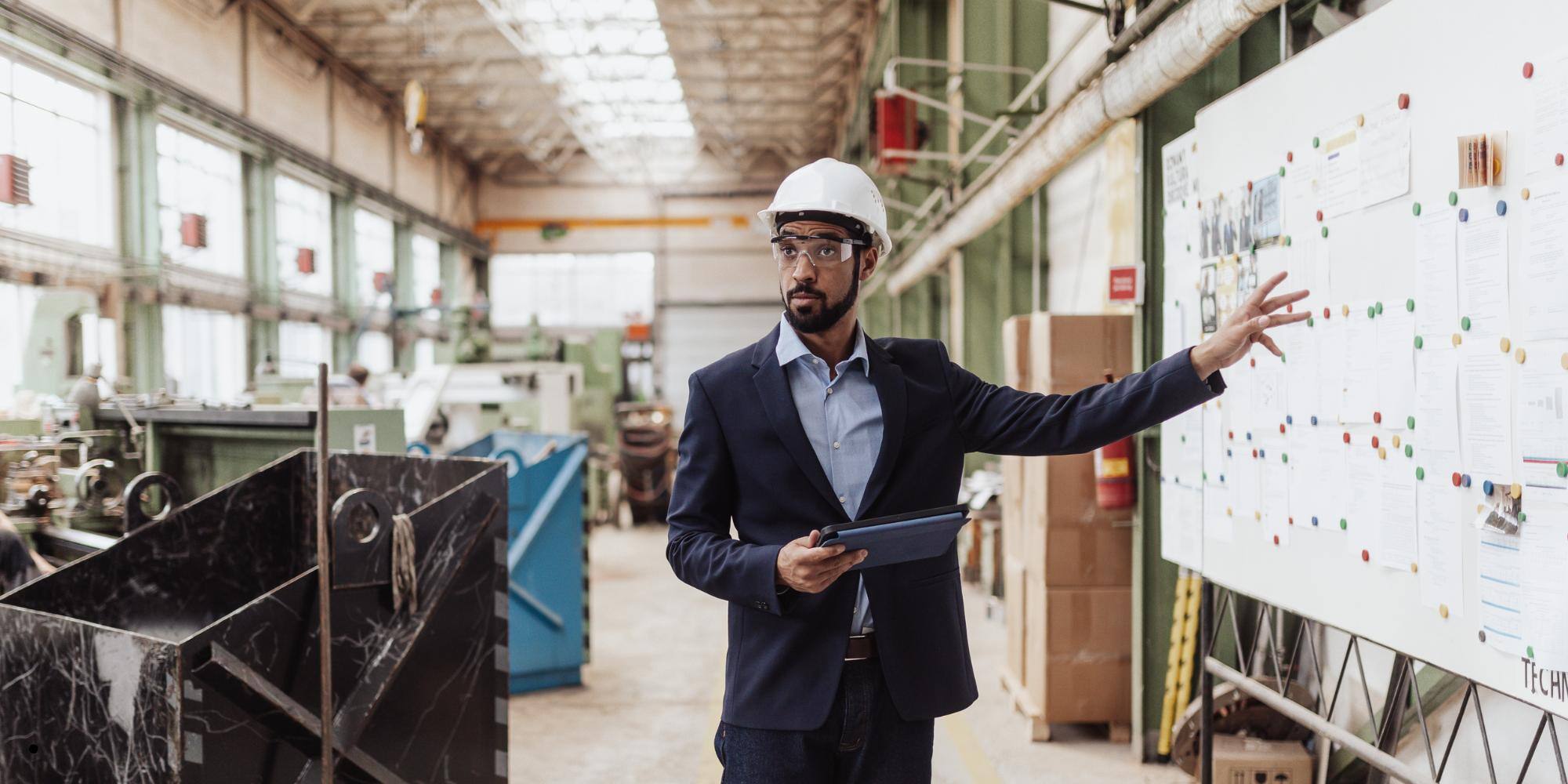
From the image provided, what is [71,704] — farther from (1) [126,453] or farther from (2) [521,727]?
(1) [126,453]

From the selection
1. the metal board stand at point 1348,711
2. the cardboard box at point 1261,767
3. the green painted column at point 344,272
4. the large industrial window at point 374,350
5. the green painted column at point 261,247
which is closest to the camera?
the metal board stand at point 1348,711

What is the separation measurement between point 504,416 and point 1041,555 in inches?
279

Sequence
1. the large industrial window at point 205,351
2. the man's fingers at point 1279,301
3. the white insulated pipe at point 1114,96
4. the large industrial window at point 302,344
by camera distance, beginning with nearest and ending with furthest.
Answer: the man's fingers at point 1279,301
the white insulated pipe at point 1114,96
the large industrial window at point 205,351
the large industrial window at point 302,344

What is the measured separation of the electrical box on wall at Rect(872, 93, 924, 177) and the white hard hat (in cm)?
535

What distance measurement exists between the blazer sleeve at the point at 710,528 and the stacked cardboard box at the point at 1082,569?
2.80m

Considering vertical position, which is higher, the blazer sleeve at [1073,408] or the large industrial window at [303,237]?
the large industrial window at [303,237]

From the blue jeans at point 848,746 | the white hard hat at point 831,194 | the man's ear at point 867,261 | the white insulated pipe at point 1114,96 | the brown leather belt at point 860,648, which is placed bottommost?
the blue jeans at point 848,746

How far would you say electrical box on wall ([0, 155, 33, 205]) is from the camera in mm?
7949

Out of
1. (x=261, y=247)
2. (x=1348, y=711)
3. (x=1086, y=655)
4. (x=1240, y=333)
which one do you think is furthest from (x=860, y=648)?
(x=261, y=247)

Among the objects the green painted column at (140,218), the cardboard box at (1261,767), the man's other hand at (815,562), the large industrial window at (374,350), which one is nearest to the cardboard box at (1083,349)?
the cardboard box at (1261,767)

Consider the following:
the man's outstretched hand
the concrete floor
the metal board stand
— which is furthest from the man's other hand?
the concrete floor

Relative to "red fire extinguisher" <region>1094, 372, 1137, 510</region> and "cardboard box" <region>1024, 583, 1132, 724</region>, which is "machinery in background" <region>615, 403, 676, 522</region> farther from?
"red fire extinguisher" <region>1094, 372, 1137, 510</region>

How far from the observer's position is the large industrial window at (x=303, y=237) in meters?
13.6

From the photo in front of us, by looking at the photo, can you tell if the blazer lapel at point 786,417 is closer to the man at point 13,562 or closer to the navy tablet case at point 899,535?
the navy tablet case at point 899,535
